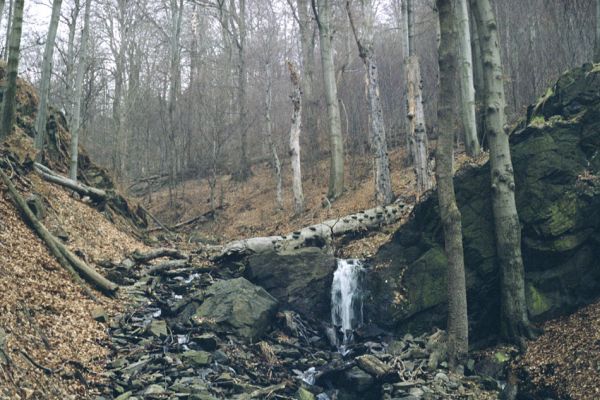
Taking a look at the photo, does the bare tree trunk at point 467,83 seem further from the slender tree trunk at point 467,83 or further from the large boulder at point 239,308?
the large boulder at point 239,308

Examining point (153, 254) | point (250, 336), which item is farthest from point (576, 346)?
point (153, 254)

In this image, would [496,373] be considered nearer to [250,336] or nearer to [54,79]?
[250,336]

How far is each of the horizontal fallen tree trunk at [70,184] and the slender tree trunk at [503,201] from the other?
11.3 meters

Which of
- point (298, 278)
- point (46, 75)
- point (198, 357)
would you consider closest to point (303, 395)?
point (198, 357)

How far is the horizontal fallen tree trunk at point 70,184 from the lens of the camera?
1436 centimetres

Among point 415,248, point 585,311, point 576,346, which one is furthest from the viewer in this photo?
point 415,248

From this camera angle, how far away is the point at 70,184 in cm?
1516

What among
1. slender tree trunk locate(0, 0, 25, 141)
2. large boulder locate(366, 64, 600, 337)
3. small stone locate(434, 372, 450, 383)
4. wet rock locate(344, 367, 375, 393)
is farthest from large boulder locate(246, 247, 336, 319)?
slender tree trunk locate(0, 0, 25, 141)

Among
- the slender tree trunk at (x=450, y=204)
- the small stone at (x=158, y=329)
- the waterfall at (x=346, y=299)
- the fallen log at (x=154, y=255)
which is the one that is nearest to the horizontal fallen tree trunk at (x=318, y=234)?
the fallen log at (x=154, y=255)

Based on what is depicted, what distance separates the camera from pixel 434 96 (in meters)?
24.5

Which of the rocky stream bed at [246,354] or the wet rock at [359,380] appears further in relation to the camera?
the wet rock at [359,380]

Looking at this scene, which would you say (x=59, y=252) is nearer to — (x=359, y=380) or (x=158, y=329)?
(x=158, y=329)

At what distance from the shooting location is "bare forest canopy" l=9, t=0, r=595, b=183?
21.2m

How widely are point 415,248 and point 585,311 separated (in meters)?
3.67
